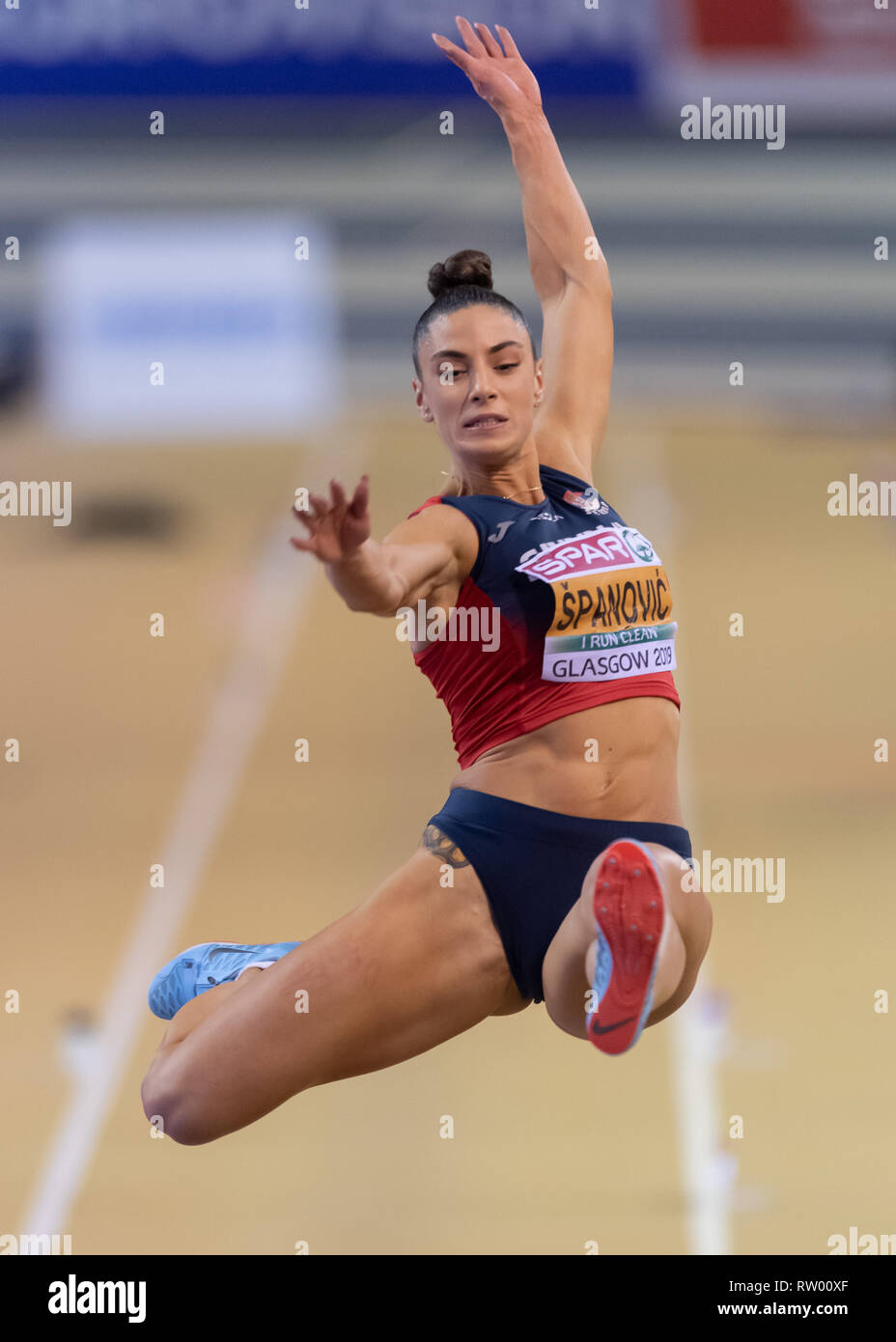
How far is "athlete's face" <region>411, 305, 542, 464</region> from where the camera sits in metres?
4.16

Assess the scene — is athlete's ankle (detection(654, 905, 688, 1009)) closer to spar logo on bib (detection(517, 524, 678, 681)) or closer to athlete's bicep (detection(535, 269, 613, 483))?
spar logo on bib (detection(517, 524, 678, 681))

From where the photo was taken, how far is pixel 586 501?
14.3 feet

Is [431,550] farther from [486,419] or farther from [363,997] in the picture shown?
[363,997]

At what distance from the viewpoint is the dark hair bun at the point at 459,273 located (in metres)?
4.49

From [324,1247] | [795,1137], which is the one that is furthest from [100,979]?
[795,1137]

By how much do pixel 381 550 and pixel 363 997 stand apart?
1.06m

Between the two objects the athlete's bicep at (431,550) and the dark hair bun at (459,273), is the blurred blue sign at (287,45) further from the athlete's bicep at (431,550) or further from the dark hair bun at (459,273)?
the athlete's bicep at (431,550)

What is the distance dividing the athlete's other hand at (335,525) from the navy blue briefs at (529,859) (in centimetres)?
91

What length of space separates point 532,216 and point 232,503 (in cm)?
1205

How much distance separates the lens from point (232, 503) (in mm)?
16734

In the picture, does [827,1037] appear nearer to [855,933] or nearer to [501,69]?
[855,933]

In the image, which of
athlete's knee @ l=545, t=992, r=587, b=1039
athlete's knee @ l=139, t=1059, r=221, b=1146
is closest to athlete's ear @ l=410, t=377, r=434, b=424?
athlete's knee @ l=545, t=992, r=587, b=1039

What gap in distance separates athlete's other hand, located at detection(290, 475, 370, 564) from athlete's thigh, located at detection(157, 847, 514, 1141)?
3.06 feet

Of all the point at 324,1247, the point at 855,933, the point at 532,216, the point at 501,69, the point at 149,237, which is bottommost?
the point at 324,1247
